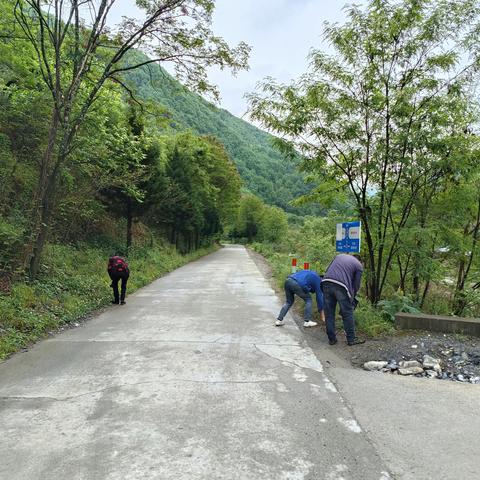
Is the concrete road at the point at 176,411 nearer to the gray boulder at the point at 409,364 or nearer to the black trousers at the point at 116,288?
the gray boulder at the point at 409,364

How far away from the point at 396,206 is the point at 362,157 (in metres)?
1.25

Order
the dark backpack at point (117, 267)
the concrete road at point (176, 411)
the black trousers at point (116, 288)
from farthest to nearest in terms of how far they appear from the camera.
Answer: the black trousers at point (116, 288) → the dark backpack at point (117, 267) → the concrete road at point (176, 411)

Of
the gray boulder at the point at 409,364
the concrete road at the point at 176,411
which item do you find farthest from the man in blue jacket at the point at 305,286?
the gray boulder at the point at 409,364

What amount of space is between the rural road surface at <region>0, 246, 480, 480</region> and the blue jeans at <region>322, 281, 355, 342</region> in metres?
A: 0.41

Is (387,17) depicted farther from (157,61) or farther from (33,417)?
(33,417)

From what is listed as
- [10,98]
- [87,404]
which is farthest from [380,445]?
[10,98]

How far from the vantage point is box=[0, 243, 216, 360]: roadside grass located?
7137mm

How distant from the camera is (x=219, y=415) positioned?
4066 millimetres

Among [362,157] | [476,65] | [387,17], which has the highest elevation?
[387,17]

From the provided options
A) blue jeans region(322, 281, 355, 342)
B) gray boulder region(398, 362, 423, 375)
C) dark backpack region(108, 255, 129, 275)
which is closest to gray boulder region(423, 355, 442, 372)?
gray boulder region(398, 362, 423, 375)

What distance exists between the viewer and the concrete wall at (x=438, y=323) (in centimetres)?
673

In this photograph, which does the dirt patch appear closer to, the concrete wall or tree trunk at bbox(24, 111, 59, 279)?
the concrete wall

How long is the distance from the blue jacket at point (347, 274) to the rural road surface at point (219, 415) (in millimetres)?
1114

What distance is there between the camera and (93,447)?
3430mm
